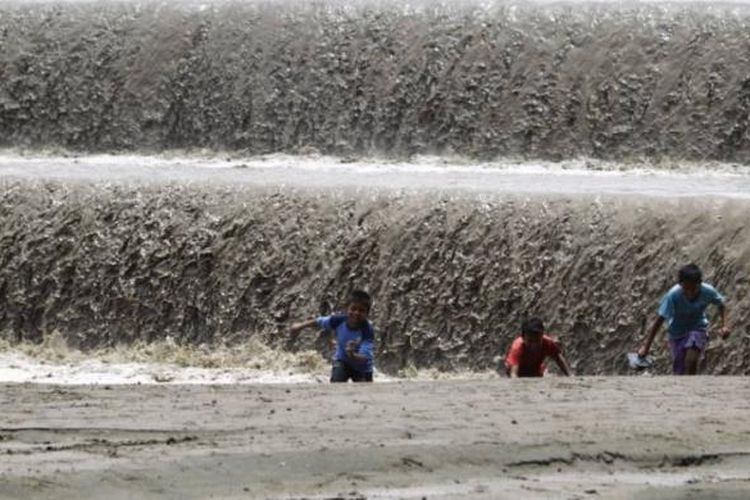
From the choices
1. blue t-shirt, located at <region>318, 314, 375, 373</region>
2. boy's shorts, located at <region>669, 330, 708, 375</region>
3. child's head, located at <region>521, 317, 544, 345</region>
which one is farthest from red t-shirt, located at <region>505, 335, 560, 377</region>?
boy's shorts, located at <region>669, 330, 708, 375</region>

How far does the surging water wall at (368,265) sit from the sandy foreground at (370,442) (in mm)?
5121

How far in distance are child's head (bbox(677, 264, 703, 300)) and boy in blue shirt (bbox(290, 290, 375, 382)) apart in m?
2.49

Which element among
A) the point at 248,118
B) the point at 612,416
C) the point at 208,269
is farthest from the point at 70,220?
the point at 612,416

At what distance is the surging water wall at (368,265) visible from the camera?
18.3m

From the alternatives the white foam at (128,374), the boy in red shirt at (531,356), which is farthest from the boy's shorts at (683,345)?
the white foam at (128,374)

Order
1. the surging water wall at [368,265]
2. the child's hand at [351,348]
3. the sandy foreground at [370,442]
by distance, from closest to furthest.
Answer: the sandy foreground at [370,442], the child's hand at [351,348], the surging water wall at [368,265]

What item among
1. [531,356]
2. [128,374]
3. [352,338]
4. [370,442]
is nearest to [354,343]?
[352,338]

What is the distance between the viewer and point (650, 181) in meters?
22.6

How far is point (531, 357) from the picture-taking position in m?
14.4

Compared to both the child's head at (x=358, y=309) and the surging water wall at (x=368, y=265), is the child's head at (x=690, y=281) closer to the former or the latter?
the surging water wall at (x=368, y=265)

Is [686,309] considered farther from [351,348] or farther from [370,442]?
[370,442]

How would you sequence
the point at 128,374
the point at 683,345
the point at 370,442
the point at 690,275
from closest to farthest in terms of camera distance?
the point at 370,442 → the point at 690,275 → the point at 683,345 → the point at 128,374

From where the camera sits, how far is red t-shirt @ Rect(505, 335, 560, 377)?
1439 cm

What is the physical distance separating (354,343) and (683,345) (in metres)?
2.75
